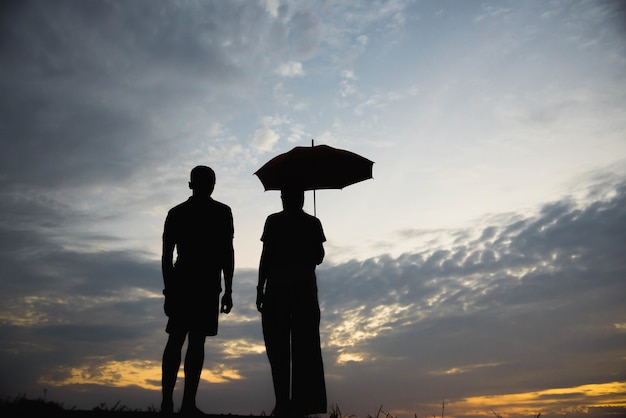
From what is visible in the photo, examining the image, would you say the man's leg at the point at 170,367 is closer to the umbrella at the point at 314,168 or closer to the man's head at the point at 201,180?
the man's head at the point at 201,180

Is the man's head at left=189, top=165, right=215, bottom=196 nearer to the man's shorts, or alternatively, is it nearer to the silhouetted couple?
the silhouetted couple

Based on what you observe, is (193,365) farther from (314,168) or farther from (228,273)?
(314,168)

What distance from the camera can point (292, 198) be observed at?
22.9 ft

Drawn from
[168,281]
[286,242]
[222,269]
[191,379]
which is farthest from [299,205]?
[191,379]

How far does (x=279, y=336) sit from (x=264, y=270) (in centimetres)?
76

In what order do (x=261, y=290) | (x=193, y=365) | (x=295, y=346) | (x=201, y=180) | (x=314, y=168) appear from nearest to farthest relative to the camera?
(x=193, y=365)
(x=201, y=180)
(x=295, y=346)
(x=261, y=290)
(x=314, y=168)

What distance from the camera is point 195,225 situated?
643cm

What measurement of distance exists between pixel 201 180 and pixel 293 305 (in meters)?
1.71

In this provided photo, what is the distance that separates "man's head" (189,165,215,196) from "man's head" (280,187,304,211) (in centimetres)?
90

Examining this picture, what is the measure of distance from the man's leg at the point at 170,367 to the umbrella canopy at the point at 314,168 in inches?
103

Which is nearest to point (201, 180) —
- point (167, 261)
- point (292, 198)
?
point (167, 261)

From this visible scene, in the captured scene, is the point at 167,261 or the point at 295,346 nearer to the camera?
the point at 167,261

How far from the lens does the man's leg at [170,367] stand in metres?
6.01

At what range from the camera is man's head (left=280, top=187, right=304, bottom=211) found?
6.97 metres
